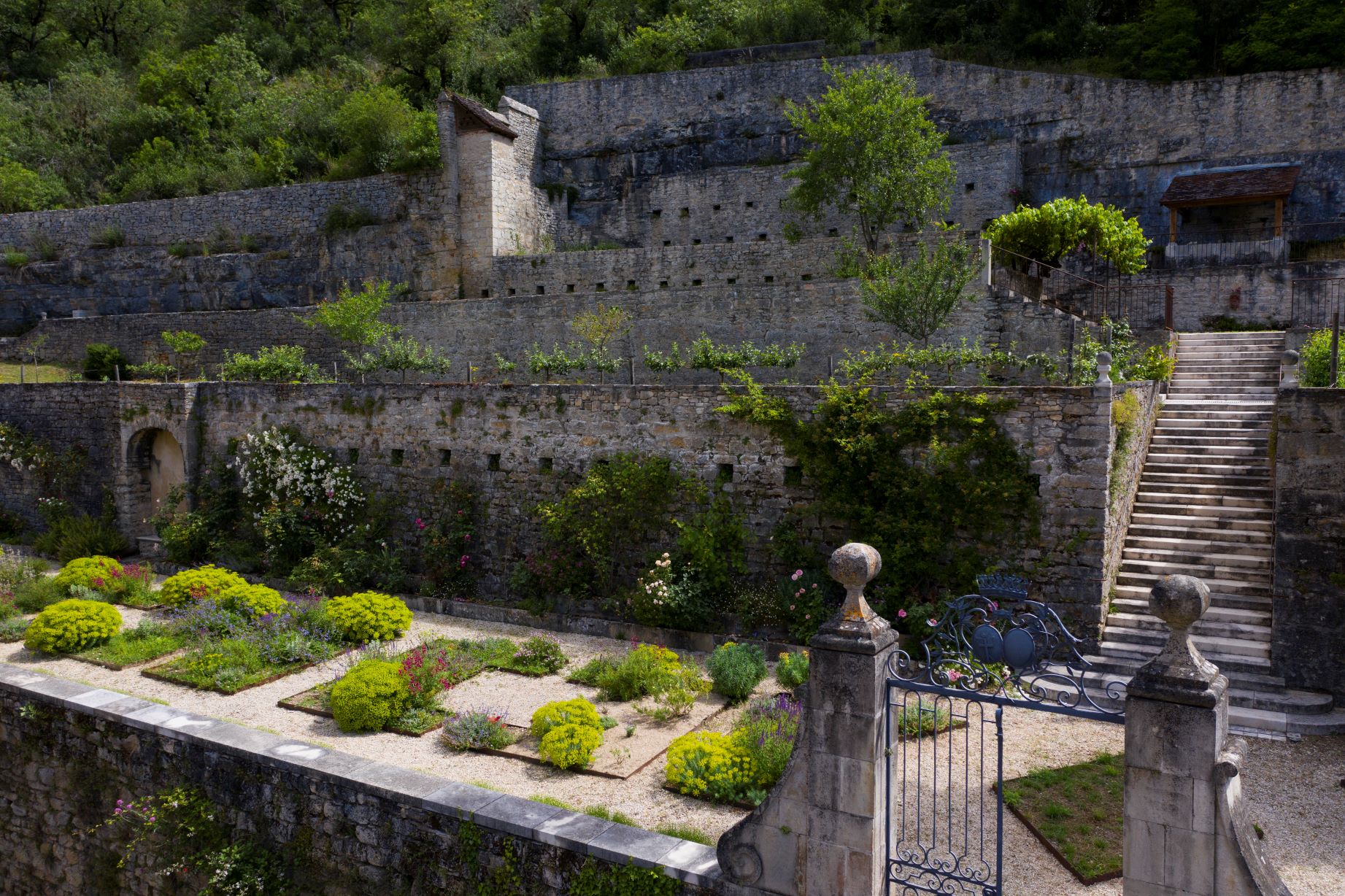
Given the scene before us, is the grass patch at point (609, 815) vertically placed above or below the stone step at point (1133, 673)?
below

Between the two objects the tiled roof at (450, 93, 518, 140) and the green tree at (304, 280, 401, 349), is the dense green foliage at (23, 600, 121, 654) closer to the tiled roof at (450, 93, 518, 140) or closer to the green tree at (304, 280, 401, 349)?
the green tree at (304, 280, 401, 349)

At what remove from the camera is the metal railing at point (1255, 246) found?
17.2 m

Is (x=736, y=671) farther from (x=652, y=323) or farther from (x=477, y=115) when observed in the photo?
(x=477, y=115)

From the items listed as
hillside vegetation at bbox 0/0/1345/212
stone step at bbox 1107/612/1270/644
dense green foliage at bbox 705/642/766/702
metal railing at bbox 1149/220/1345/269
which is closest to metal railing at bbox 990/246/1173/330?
metal railing at bbox 1149/220/1345/269

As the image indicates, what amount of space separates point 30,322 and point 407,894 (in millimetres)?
27564

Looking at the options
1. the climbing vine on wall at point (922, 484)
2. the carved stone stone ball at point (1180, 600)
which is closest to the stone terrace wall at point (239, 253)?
the climbing vine on wall at point (922, 484)

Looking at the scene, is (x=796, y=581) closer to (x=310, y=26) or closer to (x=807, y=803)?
(x=807, y=803)

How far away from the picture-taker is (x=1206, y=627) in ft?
26.7

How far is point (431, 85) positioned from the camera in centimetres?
2786

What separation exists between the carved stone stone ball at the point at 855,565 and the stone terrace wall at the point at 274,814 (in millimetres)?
1992

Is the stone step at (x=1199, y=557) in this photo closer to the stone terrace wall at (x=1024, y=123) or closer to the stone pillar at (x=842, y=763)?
the stone pillar at (x=842, y=763)

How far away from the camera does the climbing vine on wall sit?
865 cm

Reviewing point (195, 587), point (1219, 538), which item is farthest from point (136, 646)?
point (1219, 538)

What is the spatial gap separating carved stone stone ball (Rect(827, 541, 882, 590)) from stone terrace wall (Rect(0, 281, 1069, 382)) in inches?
380
